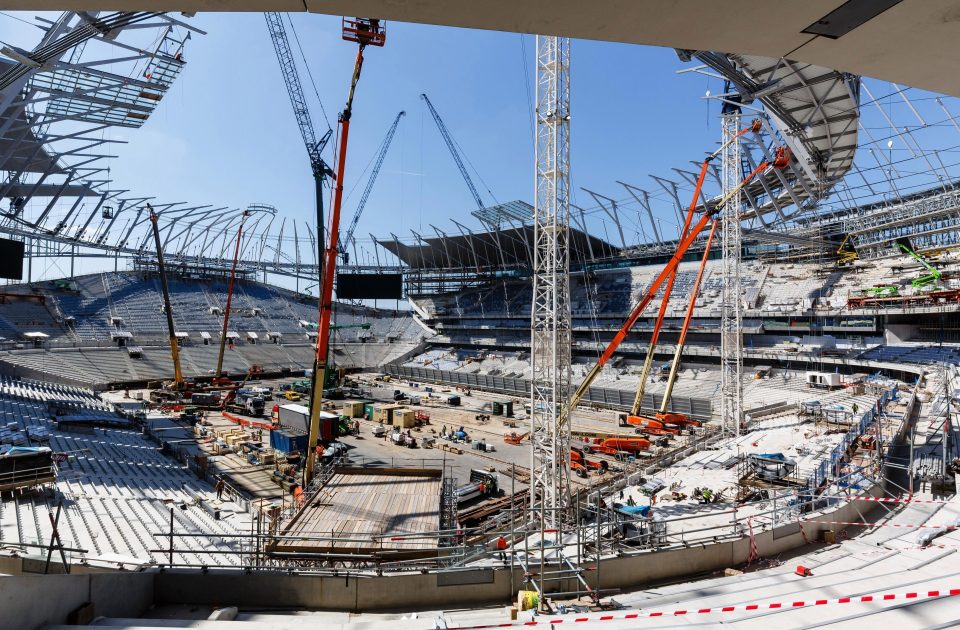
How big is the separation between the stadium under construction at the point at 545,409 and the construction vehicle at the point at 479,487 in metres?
0.16

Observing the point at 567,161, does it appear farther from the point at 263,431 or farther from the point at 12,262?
the point at 12,262

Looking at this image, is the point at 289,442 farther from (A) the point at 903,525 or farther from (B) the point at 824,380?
(B) the point at 824,380

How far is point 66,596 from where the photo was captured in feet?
14.1

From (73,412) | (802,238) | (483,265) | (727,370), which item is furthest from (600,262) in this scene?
(73,412)

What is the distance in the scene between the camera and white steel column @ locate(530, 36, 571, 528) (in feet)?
50.8

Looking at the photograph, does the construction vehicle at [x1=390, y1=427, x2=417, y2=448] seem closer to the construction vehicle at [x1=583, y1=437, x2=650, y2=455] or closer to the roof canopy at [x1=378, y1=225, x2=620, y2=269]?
the construction vehicle at [x1=583, y1=437, x2=650, y2=455]

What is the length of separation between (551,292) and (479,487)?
8.06 m

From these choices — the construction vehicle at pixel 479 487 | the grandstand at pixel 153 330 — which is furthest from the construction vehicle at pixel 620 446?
the grandstand at pixel 153 330

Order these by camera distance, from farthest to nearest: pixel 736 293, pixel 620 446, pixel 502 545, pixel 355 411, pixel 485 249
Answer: pixel 485 249 < pixel 355 411 < pixel 620 446 < pixel 736 293 < pixel 502 545

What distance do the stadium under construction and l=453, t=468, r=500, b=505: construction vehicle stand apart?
0.52 ft

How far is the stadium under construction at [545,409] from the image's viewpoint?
221 inches

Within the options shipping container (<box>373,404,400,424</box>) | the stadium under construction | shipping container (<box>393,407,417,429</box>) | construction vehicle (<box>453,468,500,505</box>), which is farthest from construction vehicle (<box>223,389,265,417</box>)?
construction vehicle (<box>453,468,500,505</box>)

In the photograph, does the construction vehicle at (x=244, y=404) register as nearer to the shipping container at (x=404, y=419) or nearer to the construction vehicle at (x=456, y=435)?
the shipping container at (x=404, y=419)

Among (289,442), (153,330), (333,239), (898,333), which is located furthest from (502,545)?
(153,330)
